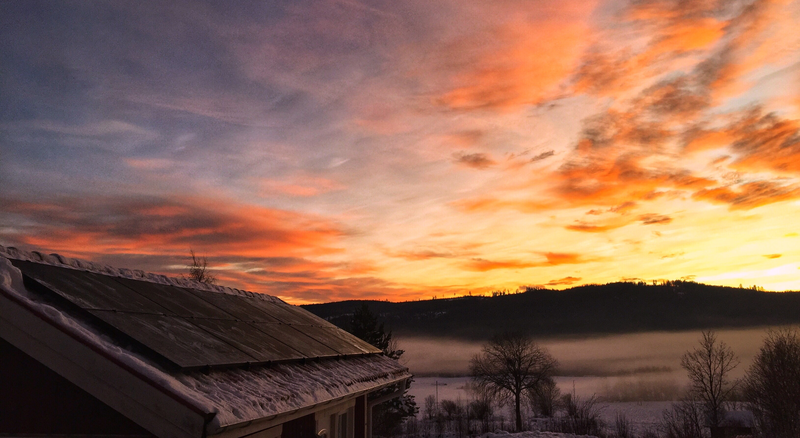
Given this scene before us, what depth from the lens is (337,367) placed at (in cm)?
900

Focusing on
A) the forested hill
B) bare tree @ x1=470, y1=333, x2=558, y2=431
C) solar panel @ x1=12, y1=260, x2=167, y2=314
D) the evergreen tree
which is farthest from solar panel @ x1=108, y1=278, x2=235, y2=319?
the forested hill

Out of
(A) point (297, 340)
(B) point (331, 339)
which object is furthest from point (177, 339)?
(B) point (331, 339)

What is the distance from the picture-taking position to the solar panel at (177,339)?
4.88 meters

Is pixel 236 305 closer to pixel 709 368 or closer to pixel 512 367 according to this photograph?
pixel 512 367

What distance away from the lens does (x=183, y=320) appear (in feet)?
21.4

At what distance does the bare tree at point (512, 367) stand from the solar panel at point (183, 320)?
230 ft

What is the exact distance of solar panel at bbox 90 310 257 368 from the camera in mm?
4883

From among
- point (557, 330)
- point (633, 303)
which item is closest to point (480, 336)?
point (557, 330)

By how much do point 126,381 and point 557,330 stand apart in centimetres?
17963

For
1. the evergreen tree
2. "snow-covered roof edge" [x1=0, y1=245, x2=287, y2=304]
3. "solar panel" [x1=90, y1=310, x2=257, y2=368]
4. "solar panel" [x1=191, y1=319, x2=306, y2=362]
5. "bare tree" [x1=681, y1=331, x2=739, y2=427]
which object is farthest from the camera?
"bare tree" [x1=681, y1=331, x2=739, y2=427]

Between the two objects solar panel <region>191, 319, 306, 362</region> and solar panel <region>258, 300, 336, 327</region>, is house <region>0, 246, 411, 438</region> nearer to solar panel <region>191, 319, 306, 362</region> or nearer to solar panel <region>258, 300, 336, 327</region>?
solar panel <region>191, 319, 306, 362</region>

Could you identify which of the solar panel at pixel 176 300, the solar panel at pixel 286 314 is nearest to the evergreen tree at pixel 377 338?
the solar panel at pixel 286 314

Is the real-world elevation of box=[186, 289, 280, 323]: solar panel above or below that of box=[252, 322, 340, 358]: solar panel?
above

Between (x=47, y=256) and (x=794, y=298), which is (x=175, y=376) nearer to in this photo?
(x=47, y=256)
